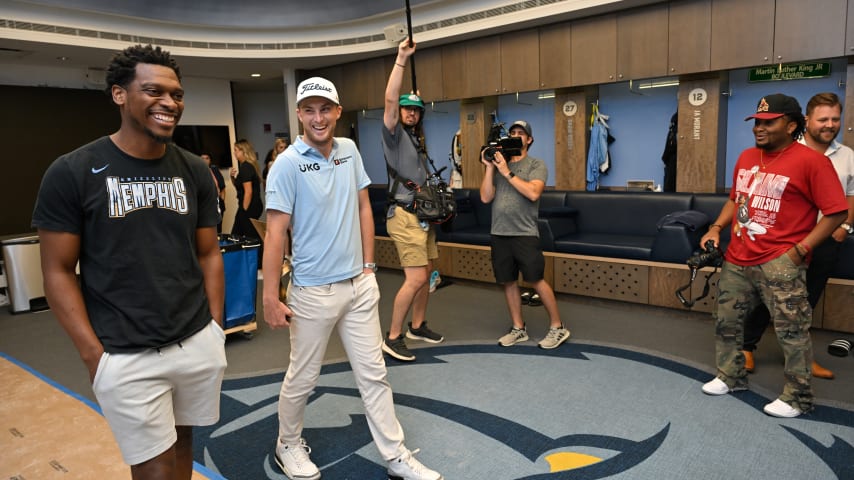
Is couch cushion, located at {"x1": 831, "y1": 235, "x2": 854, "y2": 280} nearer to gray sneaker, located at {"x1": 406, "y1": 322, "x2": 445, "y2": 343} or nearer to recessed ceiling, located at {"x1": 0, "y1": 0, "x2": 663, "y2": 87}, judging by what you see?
recessed ceiling, located at {"x1": 0, "y1": 0, "x2": 663, "y2": 87}

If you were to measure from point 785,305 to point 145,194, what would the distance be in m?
2.77

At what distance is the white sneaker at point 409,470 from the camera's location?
2250 mm

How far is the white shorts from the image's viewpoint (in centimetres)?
148

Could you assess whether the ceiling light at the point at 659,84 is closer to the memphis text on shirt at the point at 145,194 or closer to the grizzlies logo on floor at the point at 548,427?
the grizzlies logo on floor at the point at 548,427

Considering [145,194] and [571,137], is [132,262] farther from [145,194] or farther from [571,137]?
[571,137]

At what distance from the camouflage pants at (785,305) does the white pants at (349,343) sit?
6.26 feet

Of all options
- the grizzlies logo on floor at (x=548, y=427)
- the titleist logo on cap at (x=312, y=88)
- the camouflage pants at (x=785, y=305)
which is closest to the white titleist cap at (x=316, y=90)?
the titleist logo on cap at (x=312, y=88)

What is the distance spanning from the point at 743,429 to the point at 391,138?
239cm

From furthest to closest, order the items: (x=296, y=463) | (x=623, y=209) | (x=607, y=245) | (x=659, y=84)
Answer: (x=659, y=84), (x=623, y=209), (x=607, y=245), (x=296, y=463)

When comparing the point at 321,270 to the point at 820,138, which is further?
the point at 820,138

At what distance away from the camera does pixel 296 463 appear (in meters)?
2.37

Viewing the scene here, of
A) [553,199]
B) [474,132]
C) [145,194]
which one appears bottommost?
[553,199]

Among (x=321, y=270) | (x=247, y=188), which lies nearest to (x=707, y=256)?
(x=321, y=270)

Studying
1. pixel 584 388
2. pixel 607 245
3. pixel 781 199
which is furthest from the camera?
pixel 607 245
